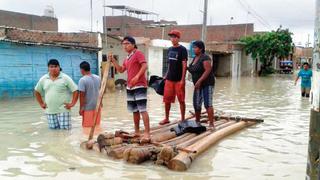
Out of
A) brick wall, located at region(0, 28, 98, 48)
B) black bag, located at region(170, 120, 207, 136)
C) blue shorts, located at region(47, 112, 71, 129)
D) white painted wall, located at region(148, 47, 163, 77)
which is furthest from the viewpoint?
A: white painted wall, located at region(148, 47, 163, 77)

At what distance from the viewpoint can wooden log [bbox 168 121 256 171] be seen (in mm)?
5605

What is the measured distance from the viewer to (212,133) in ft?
25.1

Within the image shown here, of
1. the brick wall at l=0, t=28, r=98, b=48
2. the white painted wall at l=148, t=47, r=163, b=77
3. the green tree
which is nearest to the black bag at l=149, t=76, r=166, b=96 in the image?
the brick wall at l=0, t=28, r=98, b=48

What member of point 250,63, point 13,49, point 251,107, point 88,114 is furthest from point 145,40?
point 250,63

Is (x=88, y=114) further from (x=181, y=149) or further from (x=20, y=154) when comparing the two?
(x=181, y=149)

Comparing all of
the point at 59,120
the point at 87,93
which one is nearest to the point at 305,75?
the point at 87,93

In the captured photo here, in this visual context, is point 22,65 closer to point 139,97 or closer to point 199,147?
point 139,97

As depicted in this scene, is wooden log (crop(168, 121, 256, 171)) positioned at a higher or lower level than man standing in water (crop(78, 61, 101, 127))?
lower

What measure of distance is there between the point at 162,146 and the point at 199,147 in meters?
0.61

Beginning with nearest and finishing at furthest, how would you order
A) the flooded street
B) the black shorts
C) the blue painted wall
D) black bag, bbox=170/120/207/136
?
the flooded street < the black shorts < black bag, bbox=170/120/207/136 < the blue painted wall

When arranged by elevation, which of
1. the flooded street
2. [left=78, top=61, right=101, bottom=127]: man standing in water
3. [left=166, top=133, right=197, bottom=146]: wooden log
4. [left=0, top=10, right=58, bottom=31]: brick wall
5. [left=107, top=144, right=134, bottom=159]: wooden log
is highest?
[left=0, top=10, right=58, bottom=31]: brick wall

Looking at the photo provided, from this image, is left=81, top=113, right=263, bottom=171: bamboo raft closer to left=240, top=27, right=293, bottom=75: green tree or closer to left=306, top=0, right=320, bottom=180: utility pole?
left=306, top=0, right=320, bottom=180: utility pole

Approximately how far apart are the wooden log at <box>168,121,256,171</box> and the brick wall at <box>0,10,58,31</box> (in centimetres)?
2871

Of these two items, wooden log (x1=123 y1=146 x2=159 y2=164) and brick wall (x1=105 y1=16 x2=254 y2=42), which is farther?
brick wall (x1=105 y1=16 x2=254 y2=42)
